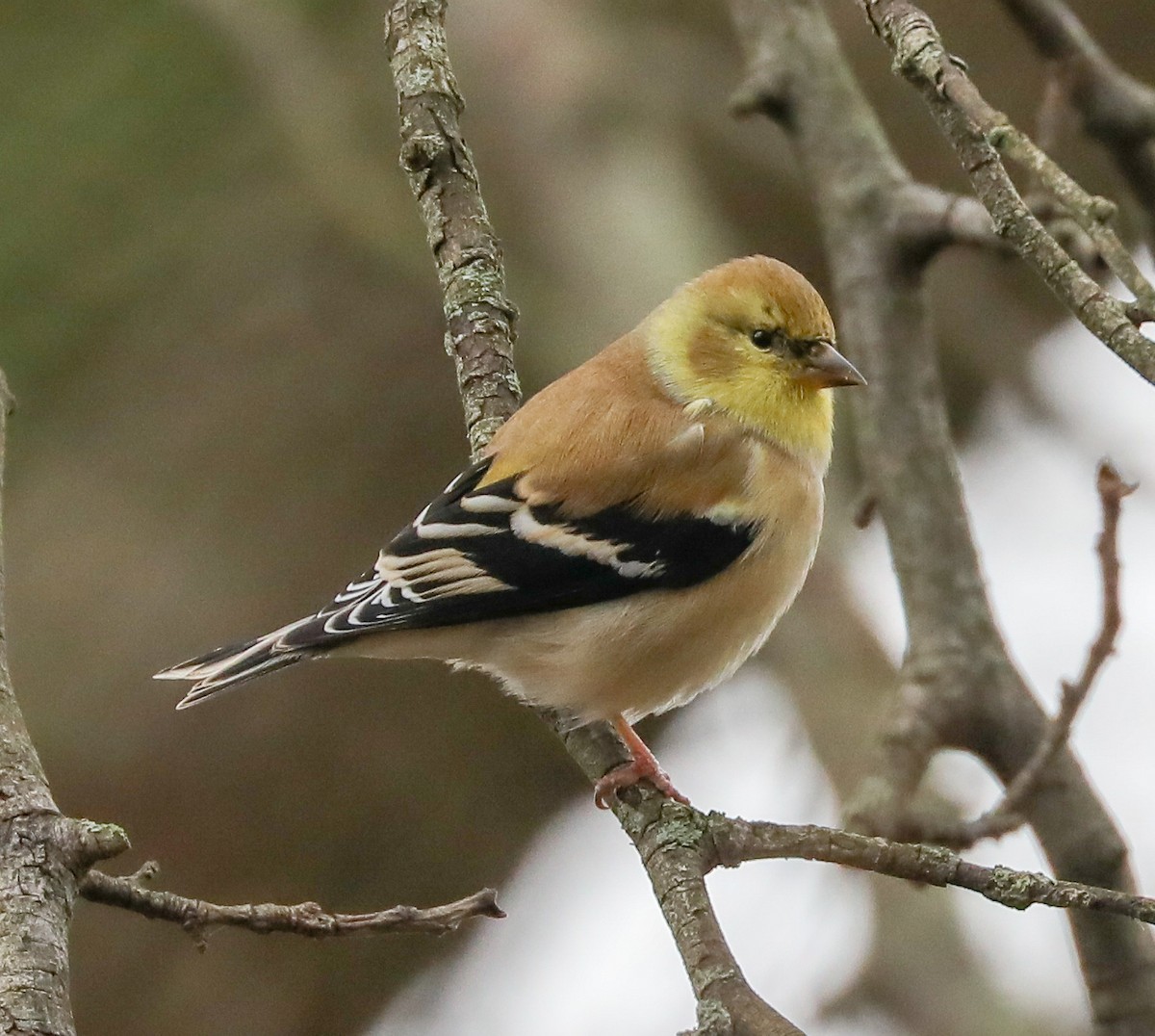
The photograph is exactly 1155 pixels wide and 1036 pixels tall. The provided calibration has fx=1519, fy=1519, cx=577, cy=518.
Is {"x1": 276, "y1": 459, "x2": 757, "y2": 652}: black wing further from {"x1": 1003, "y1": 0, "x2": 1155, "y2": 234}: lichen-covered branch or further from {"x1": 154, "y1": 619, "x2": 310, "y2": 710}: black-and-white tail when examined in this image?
{"x1": 1003, "y1": 0, "x2": 1155, "y2": 234}: lichen-covered branch

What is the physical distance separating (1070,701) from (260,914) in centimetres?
131

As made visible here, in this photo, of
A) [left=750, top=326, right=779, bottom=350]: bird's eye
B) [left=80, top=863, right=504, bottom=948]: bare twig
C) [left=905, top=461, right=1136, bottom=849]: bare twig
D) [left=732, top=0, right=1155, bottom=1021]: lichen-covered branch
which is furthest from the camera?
[left=750, top=326, right=779, bottom=350]: bird's eye

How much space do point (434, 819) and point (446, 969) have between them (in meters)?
0.43

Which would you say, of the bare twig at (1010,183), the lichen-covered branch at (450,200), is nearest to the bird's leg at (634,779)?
the lichen-covered branch at (450,200)

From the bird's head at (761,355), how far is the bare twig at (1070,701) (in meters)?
1.03

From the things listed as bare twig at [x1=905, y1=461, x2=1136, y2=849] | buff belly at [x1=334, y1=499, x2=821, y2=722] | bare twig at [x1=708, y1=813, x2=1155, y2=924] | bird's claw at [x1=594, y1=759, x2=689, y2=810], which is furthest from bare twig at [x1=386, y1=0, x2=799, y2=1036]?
bare twig at [x1=708, y1=813, x2=1155, y2=924]

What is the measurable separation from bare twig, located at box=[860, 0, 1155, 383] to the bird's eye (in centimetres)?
139

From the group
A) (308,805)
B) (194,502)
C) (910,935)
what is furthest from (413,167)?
(910,935)

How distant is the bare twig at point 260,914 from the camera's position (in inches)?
81.9

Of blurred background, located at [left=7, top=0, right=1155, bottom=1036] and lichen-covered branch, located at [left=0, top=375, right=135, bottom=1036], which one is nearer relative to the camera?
lichen-covered branch, located at [left=0, top=375, right=135, bottom=1036]

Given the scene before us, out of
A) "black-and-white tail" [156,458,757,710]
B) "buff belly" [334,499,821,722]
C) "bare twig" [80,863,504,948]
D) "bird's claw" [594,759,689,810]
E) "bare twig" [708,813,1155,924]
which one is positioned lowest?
"bare twig" [708,813,1155,924]

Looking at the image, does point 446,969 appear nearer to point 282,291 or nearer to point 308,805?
point 308,805

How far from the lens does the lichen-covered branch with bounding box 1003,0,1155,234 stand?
10.0 feet

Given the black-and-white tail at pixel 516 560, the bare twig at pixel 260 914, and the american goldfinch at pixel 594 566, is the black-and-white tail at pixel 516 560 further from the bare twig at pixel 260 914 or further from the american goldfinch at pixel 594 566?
the bare twig at pixel 260 914
